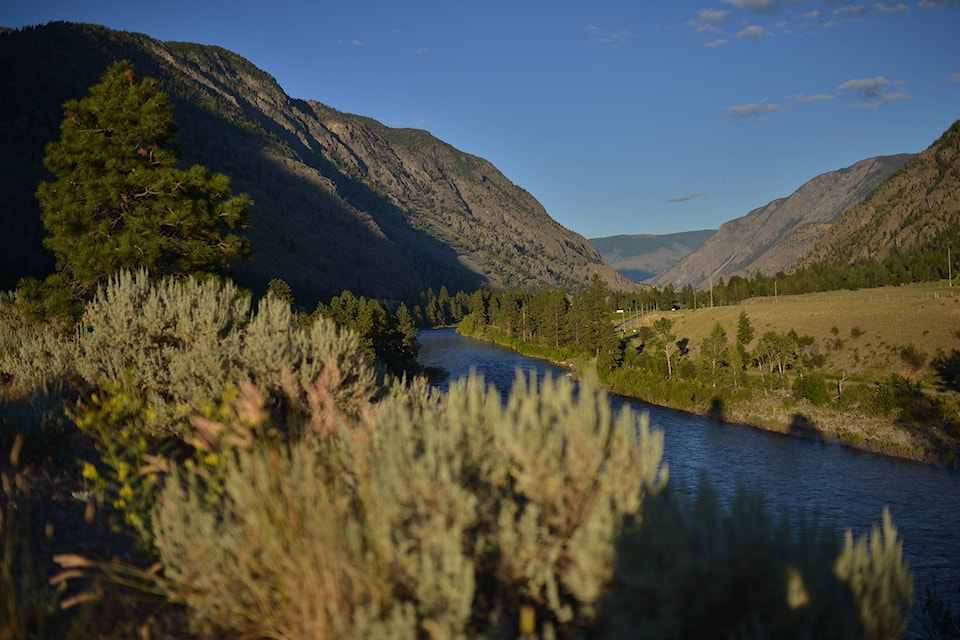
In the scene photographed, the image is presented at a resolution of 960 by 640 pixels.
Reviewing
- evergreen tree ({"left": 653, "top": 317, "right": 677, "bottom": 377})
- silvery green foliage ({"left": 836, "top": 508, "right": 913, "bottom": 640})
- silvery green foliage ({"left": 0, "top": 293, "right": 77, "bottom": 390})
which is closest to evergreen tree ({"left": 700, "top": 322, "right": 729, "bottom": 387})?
evergreen tree ({"left": 653, "top": 317, "right": 677, "bottom": 377})

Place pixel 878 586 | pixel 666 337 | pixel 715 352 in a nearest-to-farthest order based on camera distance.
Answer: pixel 878 586 < pixel 715 352 < pixel 666 337

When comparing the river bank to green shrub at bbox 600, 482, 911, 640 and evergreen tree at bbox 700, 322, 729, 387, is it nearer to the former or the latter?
evergreen tree at bbox 700, 322, 729, 387

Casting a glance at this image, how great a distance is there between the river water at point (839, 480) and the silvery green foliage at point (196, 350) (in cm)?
885

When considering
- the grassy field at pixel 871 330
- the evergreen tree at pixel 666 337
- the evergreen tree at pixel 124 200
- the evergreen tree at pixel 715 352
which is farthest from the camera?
the evergreen tree at pixel 666 337

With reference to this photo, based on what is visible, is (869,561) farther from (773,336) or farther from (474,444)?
(773,336)

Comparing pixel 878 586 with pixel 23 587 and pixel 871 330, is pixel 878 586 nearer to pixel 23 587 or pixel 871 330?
pixel 23 587

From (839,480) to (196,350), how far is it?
3223 cm

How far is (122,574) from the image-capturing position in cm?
483

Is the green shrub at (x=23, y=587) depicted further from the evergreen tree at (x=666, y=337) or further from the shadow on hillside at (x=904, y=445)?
the evergreen tree at (x=666, y=337)

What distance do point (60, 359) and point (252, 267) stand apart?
14712 cm

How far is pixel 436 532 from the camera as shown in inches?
141

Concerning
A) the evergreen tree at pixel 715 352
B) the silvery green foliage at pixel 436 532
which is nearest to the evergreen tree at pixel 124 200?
the silvery green foliage at pixel 436 532

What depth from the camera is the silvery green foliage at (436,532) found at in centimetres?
343

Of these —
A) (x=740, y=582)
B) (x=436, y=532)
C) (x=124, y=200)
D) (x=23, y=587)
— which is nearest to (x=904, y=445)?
(x=740, y=582)
